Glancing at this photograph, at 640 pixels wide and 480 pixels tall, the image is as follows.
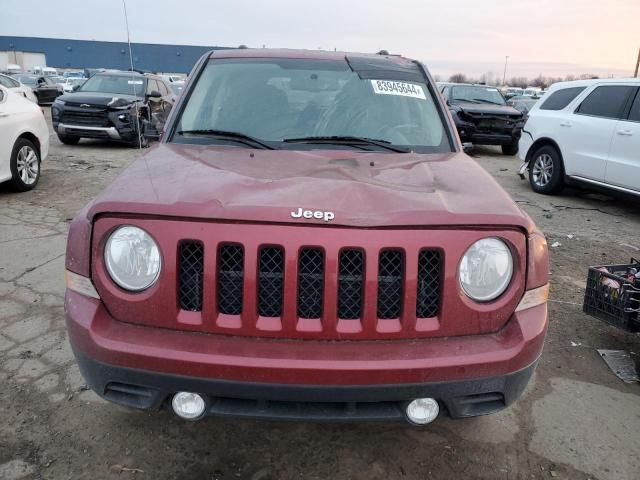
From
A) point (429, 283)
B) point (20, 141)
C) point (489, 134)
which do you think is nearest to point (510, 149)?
point (489, 134)

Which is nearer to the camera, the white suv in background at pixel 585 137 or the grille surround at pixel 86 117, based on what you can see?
the white suv in background at pixel 585 137

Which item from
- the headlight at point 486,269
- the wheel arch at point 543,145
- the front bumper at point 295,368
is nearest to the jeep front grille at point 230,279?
the front bumper at point 295,368

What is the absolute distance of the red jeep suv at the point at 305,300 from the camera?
1.83m

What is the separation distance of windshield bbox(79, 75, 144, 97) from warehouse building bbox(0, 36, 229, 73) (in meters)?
44.2

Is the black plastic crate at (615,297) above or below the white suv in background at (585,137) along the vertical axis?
below

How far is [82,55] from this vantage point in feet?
206

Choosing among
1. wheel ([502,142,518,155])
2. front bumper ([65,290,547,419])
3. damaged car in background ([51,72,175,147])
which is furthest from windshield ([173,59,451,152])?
wheel ([502,142,518,155])

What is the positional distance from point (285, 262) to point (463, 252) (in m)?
0.64

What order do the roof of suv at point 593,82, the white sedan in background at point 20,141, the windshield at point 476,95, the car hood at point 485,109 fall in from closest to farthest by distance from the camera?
1. the white sedan in background at point 20,141
2. the roof of suv at point 593,82
3. the car hood at point 485,109
4. the windshield at point 476,95

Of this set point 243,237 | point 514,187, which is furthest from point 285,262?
point 514,187

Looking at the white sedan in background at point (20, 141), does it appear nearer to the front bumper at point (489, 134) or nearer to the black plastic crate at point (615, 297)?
the black plastic crate at point (615, 297)

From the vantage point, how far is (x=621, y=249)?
229 inches

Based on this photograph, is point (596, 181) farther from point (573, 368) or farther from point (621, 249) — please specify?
point (573, 368)

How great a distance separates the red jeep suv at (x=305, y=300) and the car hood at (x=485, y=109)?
11145 mm
